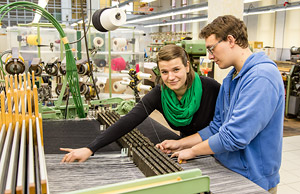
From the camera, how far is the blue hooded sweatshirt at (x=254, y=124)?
107 centimetres

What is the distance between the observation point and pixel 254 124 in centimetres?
108

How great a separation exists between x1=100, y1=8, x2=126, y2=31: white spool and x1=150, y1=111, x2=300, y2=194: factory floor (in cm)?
225

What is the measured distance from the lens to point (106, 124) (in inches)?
73.9

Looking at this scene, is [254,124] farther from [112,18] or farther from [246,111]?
[112,18]

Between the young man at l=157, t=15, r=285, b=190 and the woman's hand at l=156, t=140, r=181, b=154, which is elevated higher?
the young man at l=157, t=15, r=285, b=190

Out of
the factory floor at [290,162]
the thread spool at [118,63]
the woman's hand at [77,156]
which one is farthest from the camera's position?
the thread spool at [118,63]

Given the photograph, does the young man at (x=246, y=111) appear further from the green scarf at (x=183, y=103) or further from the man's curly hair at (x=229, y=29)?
the green scarf at (x=183, y=103)

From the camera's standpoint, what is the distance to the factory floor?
2.80m

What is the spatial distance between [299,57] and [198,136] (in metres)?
4.78

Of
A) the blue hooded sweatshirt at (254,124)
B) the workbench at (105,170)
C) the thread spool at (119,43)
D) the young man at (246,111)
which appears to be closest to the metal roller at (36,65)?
the workbench at (105,170)

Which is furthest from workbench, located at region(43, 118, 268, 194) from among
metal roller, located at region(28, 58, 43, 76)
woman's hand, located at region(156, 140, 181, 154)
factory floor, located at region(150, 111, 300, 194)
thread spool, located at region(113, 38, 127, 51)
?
thread spool, located at region(113, 38, 127, 51)

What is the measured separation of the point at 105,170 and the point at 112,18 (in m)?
0.84

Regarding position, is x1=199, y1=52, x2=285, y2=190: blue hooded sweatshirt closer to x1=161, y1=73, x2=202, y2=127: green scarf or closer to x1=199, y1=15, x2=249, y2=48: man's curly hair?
x1=199, y1=15, x2=249, y2=48: man's curly hair

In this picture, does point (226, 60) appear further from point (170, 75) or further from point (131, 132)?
point (131, 132)
